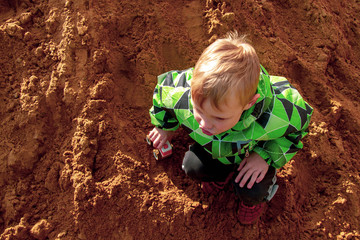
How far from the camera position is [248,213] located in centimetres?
179

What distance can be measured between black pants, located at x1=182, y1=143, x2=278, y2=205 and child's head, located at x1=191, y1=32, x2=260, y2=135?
1.81 ft

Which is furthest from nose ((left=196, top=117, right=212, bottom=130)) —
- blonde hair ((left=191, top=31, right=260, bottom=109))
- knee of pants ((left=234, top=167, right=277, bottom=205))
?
knee of pants ((left=234, top=167, right=277, bottom=205))

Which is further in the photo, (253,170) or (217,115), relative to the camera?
(253,170)

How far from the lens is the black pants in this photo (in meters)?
1.71

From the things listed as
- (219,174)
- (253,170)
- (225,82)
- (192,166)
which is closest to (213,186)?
(219,174)

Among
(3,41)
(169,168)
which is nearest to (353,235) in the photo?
(169,168)

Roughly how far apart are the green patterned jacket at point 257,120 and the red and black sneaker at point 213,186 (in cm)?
21

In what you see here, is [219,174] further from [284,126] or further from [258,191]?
[284,126]

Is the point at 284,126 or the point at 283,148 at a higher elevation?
the point at 284,126

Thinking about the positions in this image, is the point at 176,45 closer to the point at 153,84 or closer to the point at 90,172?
the point at 153,84

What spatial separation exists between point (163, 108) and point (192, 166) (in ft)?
1.40

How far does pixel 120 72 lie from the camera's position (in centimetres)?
211

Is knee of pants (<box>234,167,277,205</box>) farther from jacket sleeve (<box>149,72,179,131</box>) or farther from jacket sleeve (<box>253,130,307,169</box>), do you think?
jacket sleeve (<box>149,72,179,131</box>)

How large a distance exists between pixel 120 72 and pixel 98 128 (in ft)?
1.61
